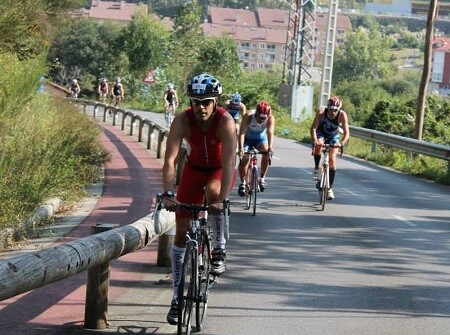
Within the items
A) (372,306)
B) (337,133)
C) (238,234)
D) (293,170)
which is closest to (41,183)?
(238,234)

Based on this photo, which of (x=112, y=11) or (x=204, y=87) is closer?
(x=204, y=87)

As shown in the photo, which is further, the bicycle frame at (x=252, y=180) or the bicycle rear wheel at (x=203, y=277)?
the bicycle frame at (x=252, y=180)

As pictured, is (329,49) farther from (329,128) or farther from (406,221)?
(406,221)

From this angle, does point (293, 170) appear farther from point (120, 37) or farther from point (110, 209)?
point (120, 37)

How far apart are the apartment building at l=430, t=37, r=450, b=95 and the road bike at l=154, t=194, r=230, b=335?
155543 millimetres

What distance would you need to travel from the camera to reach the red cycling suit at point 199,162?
900 centimetres

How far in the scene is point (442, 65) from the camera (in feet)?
560

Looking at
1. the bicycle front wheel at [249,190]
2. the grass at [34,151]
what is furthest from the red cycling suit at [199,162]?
the bicycle front wheel at [249,190]

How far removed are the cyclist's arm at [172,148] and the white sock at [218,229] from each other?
81 centimetres

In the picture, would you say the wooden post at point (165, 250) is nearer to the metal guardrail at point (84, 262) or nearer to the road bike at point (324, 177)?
the metal guardrail at point (84, 262)

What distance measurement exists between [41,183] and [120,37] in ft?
257

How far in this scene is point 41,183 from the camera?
638 inches

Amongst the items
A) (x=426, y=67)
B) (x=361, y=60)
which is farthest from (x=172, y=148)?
(x=361, y=60)

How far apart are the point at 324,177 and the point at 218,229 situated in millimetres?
9509
